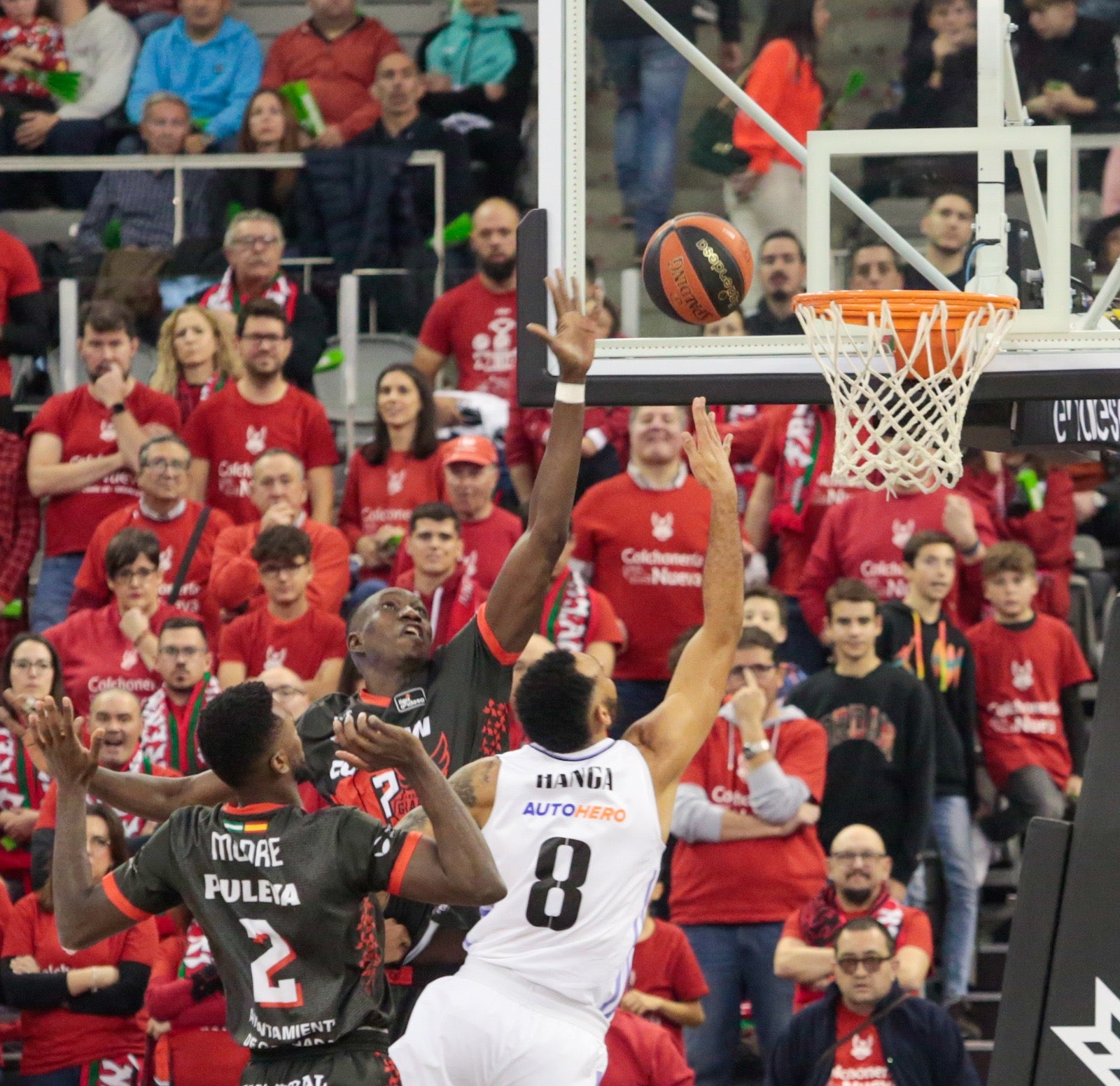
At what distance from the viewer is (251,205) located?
39.4ft

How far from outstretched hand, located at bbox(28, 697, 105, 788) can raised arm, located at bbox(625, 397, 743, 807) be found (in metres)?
1.54

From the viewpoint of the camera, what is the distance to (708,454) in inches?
226

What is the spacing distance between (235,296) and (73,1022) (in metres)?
4.50

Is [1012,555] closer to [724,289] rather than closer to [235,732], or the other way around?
[724,289]

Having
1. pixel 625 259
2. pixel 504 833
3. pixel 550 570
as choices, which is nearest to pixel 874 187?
pixel 625 259

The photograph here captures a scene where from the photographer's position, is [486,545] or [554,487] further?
[486,545]

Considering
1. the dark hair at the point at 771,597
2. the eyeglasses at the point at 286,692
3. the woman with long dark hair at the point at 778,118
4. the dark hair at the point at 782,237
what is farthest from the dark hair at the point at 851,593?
the eyeglasses at the point at 286,692

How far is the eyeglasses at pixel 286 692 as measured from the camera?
8.45m

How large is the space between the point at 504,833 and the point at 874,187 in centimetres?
365

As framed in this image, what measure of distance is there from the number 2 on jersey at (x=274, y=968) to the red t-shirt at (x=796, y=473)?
5.29 metres

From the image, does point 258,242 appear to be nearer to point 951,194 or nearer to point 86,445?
point 86,445

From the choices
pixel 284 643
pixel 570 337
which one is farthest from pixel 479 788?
pixel 284 643

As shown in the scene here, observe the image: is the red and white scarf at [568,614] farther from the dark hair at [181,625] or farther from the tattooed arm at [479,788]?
the tattooed arm at [479,788]

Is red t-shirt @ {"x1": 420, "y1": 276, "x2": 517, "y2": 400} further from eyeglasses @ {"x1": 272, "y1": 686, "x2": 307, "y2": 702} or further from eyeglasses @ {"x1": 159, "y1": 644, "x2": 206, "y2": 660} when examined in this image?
eyeglasses @ {"x1": 272, "y1": 686, "x2": 307, "y2": 702}
